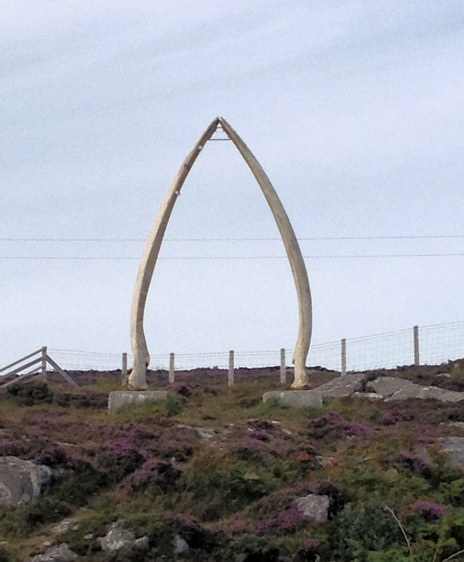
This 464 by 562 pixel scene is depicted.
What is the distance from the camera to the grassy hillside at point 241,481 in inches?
784

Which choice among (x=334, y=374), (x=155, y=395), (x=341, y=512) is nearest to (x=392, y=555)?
(x=341, y=512)

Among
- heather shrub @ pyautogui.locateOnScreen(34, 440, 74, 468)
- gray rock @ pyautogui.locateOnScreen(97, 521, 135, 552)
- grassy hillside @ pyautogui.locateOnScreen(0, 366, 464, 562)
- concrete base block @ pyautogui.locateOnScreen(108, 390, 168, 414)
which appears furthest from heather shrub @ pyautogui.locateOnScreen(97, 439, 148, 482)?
concrete base block @ pyautogui.locateOnScreen(108, 390, 168, 414)

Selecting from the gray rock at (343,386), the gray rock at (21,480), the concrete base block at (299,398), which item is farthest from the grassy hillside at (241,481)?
the gray rock at (343,386)

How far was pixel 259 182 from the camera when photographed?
35.2 meters

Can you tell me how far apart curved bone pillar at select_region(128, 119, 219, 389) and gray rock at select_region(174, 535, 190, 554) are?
46.4 ft

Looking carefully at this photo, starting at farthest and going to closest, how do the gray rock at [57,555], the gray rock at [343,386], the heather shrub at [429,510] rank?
the gray rock at [343,386] < the heather shrub at [429,510] < the gray rock at [57,555]

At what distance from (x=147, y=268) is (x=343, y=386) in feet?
32.0

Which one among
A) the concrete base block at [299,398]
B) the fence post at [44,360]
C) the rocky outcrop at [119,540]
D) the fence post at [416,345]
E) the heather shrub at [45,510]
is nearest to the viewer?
the rocky outcrop at [119,540]

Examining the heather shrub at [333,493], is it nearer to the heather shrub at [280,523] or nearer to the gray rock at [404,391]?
the heather shrub at [280,523]

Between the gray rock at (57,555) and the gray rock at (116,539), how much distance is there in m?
0.60

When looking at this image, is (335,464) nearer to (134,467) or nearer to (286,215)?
(134,467)

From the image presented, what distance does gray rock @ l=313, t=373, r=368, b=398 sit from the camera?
129 feet

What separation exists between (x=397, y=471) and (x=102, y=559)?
307 inches

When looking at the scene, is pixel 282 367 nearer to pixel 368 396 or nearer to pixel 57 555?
pixel 368 396
